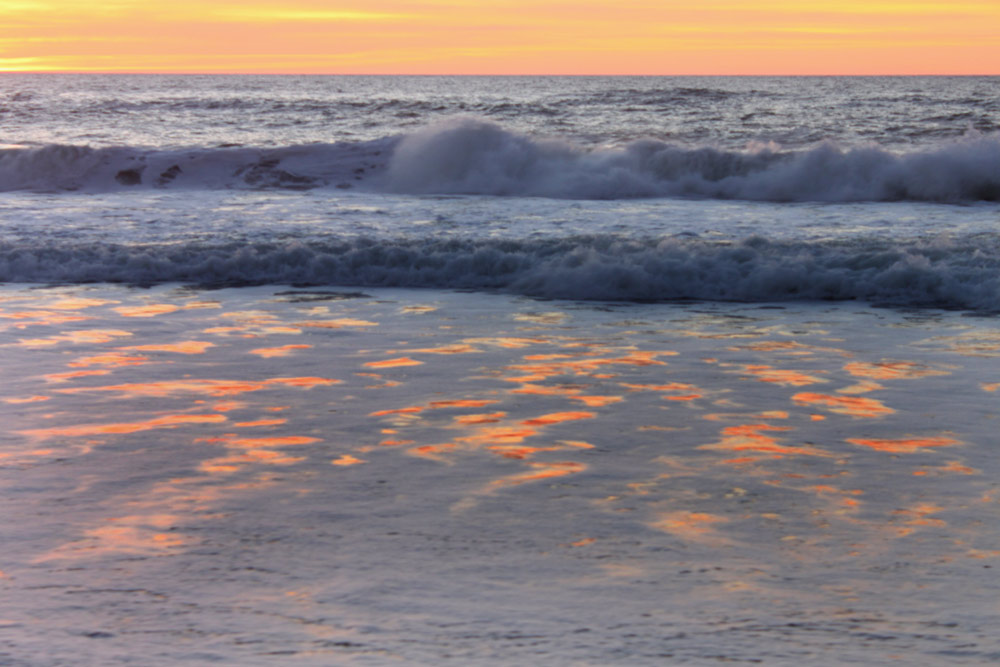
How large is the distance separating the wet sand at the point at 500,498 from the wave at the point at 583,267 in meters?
1.62

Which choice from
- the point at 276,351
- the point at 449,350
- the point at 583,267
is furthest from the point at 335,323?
the point at 583,267

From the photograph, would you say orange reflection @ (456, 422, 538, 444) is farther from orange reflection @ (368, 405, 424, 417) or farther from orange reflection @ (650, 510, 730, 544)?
orange reflection @ (650, 510, 730, 544)

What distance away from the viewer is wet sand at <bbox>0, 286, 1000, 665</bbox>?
2.64 m

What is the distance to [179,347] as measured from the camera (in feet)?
20.8

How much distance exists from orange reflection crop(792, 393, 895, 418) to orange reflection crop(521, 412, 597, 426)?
3.43ft

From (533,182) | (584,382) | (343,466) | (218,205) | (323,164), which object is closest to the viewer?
(343,466)

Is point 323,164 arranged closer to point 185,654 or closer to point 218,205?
point 218,205

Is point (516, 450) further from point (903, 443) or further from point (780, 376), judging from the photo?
point (780, 376)

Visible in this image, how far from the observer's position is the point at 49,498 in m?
3.62

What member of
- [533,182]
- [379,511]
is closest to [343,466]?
[379,511]

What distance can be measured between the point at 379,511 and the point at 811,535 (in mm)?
1392

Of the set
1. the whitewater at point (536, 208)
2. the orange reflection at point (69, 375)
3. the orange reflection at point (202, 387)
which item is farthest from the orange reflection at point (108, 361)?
the whitewater at point (536, 208)

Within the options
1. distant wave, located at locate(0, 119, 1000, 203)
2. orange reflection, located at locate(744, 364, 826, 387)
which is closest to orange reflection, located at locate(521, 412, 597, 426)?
orange reflection, located at locate(744, 364, 826, 387)

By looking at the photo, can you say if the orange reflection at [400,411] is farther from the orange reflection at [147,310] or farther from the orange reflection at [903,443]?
the orange reflection at [147,310]
